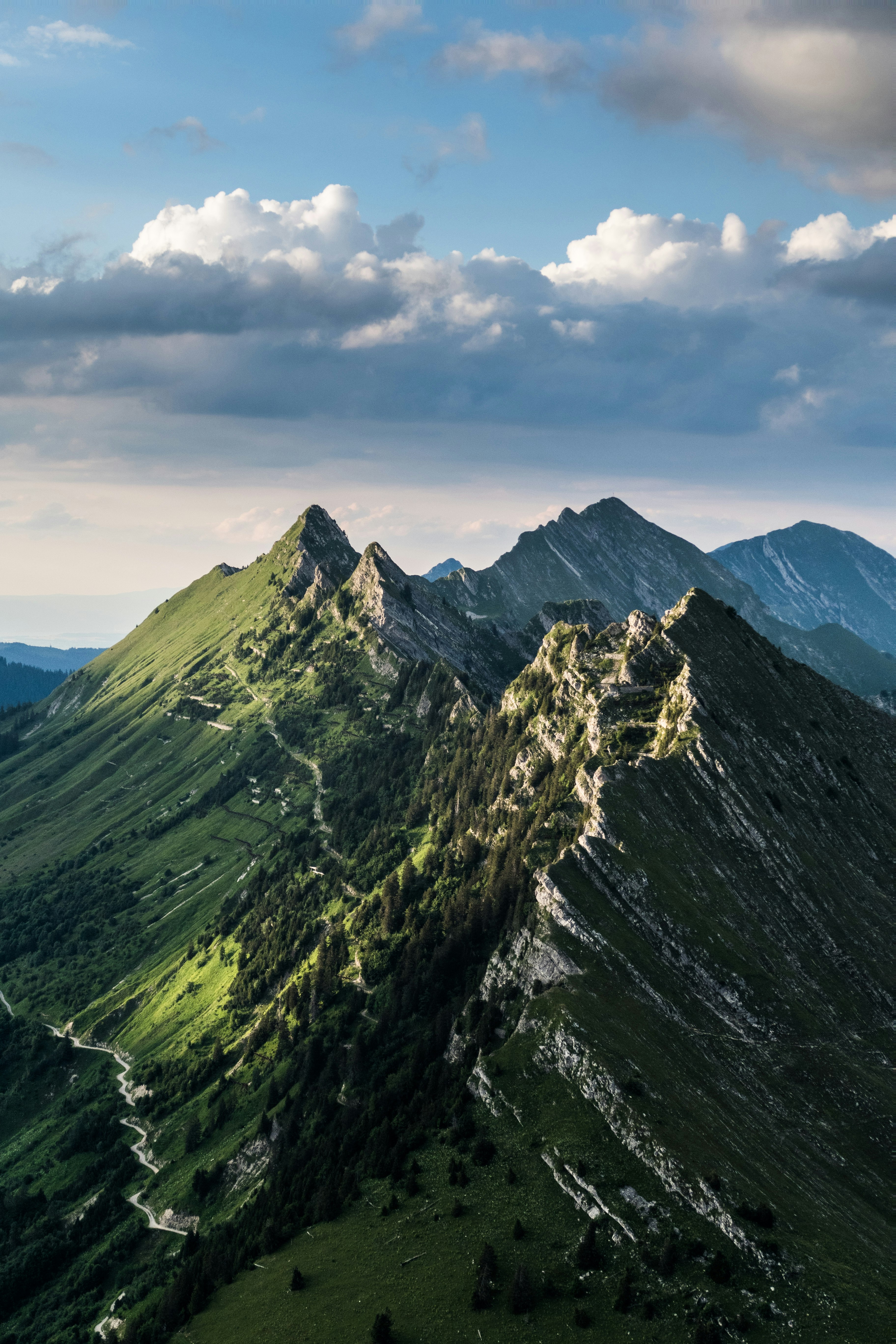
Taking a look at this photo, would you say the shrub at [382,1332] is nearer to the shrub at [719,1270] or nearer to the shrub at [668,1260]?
the shrub at [668,1260]

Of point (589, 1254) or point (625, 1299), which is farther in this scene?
point (589, 1254)

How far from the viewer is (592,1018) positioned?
120438 mm

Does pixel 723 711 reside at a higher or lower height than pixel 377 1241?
higher

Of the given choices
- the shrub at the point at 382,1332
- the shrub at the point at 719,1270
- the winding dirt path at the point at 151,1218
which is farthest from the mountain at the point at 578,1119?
the shrub at the point at 382,1332

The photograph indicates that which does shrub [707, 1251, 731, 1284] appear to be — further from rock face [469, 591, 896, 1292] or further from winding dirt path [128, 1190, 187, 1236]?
winding dirt path [128, 1190, 187, 1236]

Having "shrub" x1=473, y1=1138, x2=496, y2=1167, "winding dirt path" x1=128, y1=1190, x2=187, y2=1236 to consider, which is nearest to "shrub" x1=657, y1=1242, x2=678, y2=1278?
"shrub" x1=473, y1=1138, x2=496, y2=1167

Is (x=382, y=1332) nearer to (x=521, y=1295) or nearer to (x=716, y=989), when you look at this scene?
(x=521, y=1295)

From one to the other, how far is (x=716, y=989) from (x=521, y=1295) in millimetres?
59803

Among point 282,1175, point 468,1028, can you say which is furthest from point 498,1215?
point 282,1175

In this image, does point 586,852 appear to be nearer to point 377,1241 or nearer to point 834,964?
point 834,964

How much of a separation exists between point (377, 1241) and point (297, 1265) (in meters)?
11.9

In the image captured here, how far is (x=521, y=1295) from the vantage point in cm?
8812

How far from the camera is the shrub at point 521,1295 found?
288 ft

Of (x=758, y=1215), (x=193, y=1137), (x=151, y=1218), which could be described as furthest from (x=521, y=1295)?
(x=193, y=1137)
